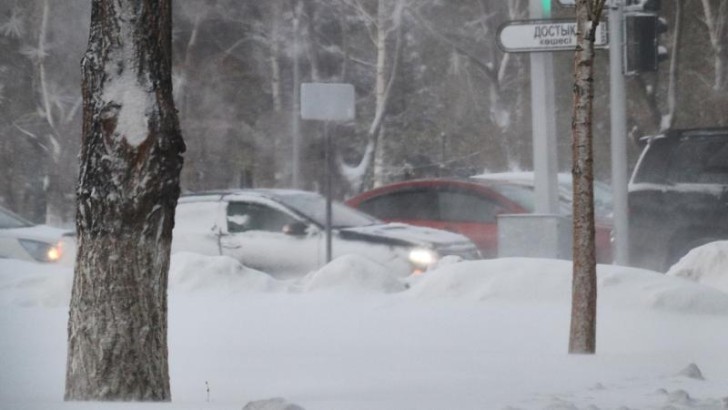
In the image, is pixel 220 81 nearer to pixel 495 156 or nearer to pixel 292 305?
pixel 495 156

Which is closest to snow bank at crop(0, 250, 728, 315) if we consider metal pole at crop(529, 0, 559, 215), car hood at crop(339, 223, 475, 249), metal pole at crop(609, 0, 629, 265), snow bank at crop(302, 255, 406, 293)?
snow bank at crop(302, 255, 406, 293)

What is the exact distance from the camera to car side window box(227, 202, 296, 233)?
51.1 feet

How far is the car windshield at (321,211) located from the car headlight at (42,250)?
9.55 ft

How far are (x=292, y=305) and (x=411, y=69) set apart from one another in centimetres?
1303

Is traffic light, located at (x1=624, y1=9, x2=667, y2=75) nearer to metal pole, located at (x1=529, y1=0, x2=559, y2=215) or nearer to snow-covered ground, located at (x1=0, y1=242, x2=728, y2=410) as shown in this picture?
metal pole, located at (x1=529, y1=0, x2=559, y2=215)

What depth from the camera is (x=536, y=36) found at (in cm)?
1282

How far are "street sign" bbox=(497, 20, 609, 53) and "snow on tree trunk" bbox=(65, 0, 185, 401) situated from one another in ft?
20.2

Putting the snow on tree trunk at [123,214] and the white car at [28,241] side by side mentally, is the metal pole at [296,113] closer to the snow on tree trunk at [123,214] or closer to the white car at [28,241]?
the white car at [28,241]

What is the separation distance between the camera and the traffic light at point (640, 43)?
12.9 metres

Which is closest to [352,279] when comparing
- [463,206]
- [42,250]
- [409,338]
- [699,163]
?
[409,338]

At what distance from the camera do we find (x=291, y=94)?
25.3m

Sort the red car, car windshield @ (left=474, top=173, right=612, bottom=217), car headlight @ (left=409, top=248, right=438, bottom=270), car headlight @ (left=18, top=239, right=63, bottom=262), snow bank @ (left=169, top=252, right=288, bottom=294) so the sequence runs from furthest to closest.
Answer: car windshield @ (left=474, top=173, right=612, bottom=217), car headlight @ (left=18, top=239, right=63, bottom=262), the red car, car headlight @ (left=409, top=248, right=438, bottom=270), snow bank @ (left=169, top=252, right=288, bottom=294)

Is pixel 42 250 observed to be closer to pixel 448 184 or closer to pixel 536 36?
pixel 448 184

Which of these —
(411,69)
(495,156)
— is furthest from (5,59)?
(495,156)
